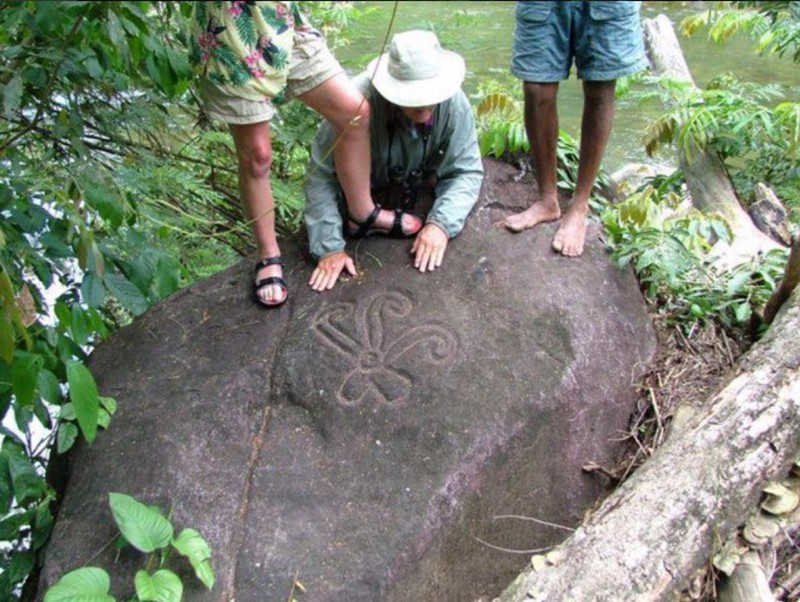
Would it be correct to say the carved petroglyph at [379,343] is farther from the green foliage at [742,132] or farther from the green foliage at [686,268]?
the green foliage at [742,132]

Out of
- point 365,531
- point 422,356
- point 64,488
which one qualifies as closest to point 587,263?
point 422,356

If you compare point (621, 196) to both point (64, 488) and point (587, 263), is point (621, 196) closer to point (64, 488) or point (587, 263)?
point (587, 263)

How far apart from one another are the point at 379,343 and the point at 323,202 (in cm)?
71

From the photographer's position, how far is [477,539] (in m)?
2.66

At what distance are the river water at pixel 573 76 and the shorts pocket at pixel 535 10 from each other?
185cm

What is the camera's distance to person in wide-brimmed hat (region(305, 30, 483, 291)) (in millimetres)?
3256

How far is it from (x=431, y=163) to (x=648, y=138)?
1985 millimetres

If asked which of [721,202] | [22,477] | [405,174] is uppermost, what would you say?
[405,174]

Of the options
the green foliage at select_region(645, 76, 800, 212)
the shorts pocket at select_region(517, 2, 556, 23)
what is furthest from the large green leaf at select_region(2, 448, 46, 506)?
the green foliage at select_region(645, 76, 800, 212)

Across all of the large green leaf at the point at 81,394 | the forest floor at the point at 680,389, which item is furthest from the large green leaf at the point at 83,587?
the forest floor at the point at 680,389

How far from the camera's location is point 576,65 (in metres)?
3.23

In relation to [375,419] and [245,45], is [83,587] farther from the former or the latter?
[245,45]

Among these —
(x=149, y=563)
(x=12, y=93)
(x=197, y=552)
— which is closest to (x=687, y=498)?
(x=197, y=552)

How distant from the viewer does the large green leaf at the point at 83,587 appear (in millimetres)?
2176
